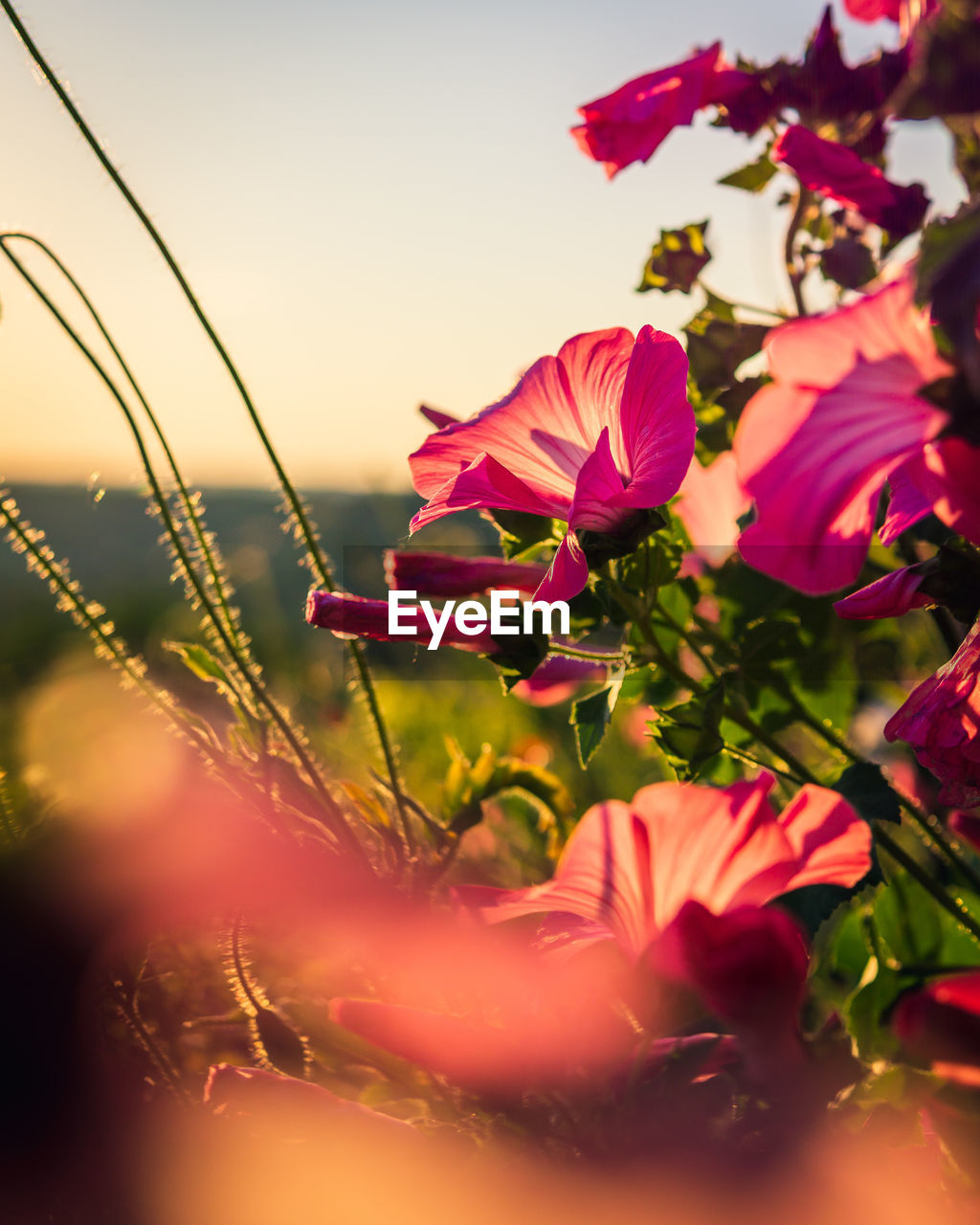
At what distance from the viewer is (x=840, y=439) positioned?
172 millimetres

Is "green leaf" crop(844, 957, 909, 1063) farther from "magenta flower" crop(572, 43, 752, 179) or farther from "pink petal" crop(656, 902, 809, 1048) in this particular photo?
"magenta flower" crop(572, 43, 752, 179)

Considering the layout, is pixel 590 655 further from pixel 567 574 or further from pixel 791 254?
pixel 791 254

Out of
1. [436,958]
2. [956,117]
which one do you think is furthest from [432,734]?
[956,117]

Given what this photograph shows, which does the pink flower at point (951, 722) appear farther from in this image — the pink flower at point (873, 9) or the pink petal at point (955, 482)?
the pink flower at point (873, 9)

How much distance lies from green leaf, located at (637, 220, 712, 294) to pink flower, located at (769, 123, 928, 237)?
0.22 feet

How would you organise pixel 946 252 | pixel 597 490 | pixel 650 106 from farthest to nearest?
pixel 650 106
pixel 597 490
pixel 946 252

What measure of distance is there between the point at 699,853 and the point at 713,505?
0.21 m

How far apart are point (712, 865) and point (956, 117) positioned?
0.48 ft

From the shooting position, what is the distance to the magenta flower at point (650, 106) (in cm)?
35

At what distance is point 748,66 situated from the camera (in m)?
0.39

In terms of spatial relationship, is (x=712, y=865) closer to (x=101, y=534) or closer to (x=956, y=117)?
(x=956, y=117)

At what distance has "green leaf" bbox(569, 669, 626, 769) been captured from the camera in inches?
11.6

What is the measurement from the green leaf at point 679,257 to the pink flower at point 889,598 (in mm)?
212

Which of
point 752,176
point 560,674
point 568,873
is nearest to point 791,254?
point 752,176
